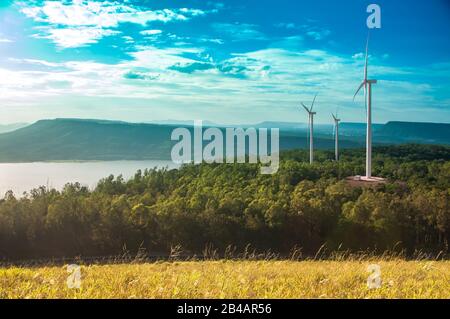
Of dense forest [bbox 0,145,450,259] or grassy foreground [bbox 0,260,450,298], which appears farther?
dense forest [bbox 0,145,450,259]

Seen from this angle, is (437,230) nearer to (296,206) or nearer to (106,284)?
(296,206)

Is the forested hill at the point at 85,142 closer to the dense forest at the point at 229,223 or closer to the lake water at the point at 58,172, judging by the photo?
the lake water at the point at 58,172

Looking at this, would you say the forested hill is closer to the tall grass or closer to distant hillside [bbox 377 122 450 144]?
distant hillside [bbox 377 122 450 144]

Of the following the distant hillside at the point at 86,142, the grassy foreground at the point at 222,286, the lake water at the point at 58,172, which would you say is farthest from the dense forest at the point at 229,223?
the grassy foreground at the point at 222,286

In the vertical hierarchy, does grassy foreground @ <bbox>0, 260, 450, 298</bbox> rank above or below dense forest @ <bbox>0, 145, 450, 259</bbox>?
above

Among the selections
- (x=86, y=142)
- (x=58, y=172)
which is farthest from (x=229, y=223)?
(x=58, y=172)

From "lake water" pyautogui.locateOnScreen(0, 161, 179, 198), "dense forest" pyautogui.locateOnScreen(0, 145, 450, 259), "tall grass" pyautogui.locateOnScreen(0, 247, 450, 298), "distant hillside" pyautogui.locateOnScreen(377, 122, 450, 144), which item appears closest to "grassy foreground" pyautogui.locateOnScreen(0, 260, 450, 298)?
"tall grass" pyautogui.locateOnScreen(0, 247, 450, 298)
